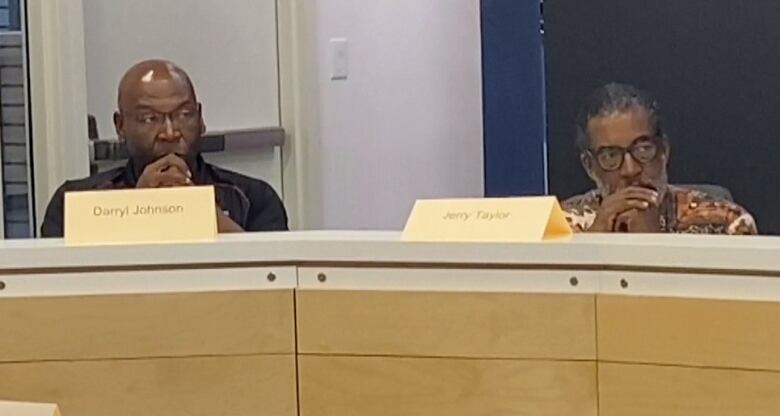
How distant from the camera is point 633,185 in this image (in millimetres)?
2072

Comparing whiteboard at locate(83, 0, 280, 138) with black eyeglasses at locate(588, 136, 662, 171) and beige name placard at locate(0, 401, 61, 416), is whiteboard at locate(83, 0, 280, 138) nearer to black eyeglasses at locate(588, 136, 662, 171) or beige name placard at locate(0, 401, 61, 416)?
black eyeglasses at locate(588, 136, 662, 171)

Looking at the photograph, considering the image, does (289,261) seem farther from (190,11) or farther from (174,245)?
(190,11)

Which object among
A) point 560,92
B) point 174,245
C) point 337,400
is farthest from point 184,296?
point 560,92

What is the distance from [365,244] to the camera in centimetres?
141

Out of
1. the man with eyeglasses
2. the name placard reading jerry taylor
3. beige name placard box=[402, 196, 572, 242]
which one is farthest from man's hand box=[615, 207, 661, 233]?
the name placard reading jerry taylor

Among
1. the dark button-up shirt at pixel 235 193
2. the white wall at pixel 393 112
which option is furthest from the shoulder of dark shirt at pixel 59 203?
the white wall at pixel 393 112

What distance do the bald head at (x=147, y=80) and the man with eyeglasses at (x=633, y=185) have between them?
704mm

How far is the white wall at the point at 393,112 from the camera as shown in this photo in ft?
12.6

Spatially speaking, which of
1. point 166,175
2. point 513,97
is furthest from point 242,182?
point 513,97

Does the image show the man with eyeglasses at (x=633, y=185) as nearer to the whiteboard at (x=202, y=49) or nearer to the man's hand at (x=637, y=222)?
the man's hand at (x=637, y=222)

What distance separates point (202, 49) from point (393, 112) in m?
0.62

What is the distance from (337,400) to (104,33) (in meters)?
2.14

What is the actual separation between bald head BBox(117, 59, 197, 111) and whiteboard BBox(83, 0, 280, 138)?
0.90 m

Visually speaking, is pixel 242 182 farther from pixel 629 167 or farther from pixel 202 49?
pixel 202 49
